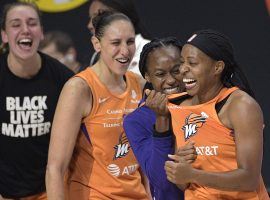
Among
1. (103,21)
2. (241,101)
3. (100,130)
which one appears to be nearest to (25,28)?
(103,21)

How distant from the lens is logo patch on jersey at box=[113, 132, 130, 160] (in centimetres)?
392

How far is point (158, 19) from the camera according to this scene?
19.3 ft

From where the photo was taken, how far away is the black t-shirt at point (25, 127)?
4293 mm

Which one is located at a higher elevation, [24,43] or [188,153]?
[24,43]

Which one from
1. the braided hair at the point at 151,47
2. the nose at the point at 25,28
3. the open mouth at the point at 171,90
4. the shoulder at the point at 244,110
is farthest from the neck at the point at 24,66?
the shoulder at the point at 244,110

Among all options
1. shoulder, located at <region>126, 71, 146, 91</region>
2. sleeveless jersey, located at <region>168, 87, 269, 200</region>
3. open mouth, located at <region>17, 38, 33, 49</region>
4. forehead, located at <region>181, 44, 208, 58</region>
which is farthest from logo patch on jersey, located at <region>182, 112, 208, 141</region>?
open mouth, located at <region>17, 38, 33, 49</region>

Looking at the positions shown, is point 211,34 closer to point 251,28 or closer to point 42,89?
point 42,89

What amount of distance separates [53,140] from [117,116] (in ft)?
1.14

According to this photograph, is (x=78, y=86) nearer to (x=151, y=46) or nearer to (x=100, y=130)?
(x=100, y=130)

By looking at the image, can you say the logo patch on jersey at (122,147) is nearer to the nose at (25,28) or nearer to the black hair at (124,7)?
the nose at (25,28)

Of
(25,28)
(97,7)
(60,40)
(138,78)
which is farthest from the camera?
(60,40)

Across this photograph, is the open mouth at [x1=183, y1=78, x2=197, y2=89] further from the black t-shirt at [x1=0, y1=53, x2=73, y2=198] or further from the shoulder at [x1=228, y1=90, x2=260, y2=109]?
the black t-shirt at [x1=0, y1=53, x2=73, y2=198]

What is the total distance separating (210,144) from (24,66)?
1.55 meters

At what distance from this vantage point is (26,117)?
14.1 ft
